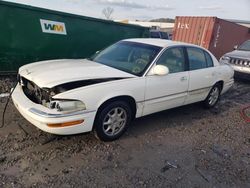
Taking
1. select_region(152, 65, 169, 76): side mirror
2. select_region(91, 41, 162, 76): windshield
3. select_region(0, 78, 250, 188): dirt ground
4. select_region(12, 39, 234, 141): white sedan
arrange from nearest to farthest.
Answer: select_region(0, 78, 250, 188): dirt ground < select_region(12, 39, 234, 141): white sedan < select_region(152, 65, 169, 76): side mirror < select_region(91, 41, 162, 76): windshield

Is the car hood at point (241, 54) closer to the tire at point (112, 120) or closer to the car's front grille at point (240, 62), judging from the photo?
the car's front grille at point (240, 62)

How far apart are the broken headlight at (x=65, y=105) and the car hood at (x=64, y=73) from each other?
0.23 meters

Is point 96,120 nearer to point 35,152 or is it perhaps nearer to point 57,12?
point 35,152

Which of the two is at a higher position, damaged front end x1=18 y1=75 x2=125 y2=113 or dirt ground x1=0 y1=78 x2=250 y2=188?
damaged front end x1=18 y1=75 x2=125 y2=113

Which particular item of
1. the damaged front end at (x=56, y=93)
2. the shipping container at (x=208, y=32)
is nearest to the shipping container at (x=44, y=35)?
the damaged front end at (x=56, y=93)

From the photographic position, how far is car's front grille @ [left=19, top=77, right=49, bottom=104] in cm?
360

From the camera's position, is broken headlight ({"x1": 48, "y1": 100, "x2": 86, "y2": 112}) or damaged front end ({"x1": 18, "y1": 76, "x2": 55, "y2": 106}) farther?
damaged front end ({"x1": 18, "y1": 76, "x2": 55, "y2": 106})

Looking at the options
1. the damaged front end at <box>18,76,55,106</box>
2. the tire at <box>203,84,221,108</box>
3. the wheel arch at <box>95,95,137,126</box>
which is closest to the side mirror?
the wheel arch at <box>95,95,137,126</box>

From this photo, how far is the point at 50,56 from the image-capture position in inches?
287

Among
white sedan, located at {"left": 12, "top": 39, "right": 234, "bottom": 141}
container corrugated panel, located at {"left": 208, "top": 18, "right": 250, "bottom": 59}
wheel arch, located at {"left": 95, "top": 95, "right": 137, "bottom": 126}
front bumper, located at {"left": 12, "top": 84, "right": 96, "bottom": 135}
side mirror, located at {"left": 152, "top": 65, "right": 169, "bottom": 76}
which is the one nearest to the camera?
front bumper, located at {"left": 12, "top": 84, "right": 96, "bottom": 135}

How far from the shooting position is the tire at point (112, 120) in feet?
12.4

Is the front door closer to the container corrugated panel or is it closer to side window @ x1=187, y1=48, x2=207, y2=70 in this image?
side window @ x1=187, y1=48, x2=207, y2=70

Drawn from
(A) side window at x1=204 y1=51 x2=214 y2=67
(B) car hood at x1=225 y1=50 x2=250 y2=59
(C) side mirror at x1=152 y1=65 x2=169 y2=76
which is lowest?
(B) car hood at x1=225 y1=50 x2=250 y2=59

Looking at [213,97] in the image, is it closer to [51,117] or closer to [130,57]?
[130,57]
